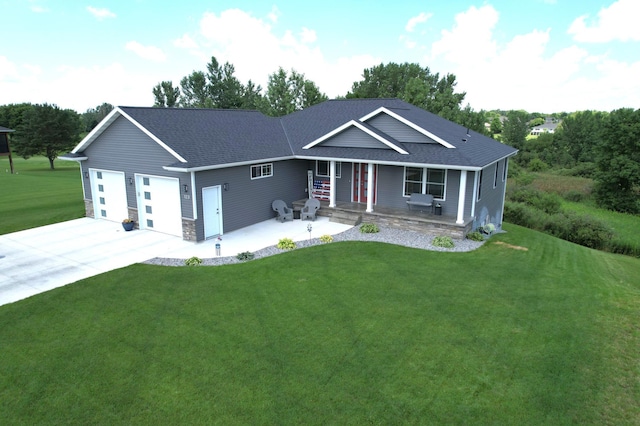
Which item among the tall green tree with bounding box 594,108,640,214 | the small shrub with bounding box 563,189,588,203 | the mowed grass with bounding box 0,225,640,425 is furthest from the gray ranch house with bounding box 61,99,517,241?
the small shrub with bounding box 563,189,588,203

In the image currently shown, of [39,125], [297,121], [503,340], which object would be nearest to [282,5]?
[297,121]

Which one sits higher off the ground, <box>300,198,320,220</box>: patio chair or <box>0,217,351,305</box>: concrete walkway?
<box>300,198,320,220</box>: patio chair

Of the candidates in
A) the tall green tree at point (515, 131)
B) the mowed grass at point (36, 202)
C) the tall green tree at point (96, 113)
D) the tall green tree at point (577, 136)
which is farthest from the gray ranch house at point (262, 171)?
the tall green tree at point (96, 113)

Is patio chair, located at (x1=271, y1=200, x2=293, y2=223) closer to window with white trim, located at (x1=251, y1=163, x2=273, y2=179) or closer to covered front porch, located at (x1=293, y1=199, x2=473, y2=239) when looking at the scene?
covered front porch, located at (x1=293, y1=199, x2=473, y2=239)

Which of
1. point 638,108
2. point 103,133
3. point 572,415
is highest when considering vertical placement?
point 638,108

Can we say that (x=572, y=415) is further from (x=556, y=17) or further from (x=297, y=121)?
(x=556, y=17)

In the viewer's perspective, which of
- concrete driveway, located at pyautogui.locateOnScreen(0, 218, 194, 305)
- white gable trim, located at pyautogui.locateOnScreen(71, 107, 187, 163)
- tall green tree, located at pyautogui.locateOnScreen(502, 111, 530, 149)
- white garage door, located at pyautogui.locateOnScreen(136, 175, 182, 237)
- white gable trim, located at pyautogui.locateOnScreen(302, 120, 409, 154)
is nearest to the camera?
concrete driveway, located at pyautogui.locateOnScreen(0, 218, 194, 305)

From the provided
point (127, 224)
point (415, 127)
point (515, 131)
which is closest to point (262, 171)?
point (127, 224)
